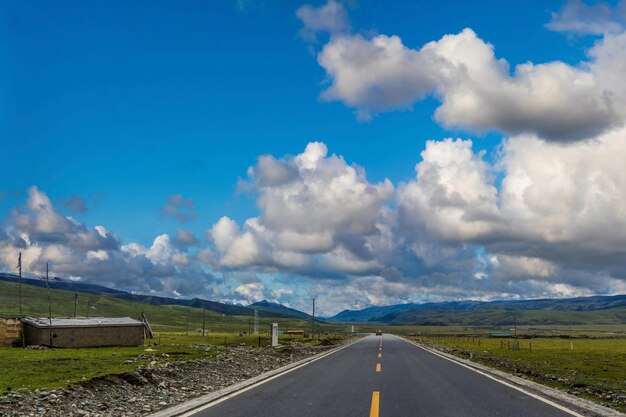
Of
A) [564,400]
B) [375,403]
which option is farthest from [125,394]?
[564,400]

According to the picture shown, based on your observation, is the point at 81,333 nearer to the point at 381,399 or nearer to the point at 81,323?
the point at 81,323

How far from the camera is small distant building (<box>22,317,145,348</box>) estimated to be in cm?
5456

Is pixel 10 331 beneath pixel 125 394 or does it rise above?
beneath

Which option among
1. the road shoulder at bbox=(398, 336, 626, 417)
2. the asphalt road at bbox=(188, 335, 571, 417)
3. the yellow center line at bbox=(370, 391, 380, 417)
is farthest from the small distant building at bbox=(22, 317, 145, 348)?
the yellow center line at bbox=(370, 391, 380, 417)

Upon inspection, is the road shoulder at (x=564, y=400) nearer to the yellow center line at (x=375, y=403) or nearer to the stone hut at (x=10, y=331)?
the yellow center line at (x=375, y=403)

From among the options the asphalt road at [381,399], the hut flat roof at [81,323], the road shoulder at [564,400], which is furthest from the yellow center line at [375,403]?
the hut flat roof at [81,323]

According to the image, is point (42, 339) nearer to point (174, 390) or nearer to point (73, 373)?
point (73, 373)

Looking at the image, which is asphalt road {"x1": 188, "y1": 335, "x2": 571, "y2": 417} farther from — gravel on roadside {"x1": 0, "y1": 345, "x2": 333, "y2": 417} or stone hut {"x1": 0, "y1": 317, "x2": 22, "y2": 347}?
stone hut {"x1": 0, "y1": 317, "x2": 22, "y2": 347}

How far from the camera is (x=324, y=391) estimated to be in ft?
59.7

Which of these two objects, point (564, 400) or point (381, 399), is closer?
point (381, 399)

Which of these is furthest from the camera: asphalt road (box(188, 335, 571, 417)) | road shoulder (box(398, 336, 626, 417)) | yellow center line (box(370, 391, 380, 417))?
road shoulder (box(398, 336, 626, 417))

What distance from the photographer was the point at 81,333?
5562 cm

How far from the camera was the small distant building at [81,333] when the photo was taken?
2148 inches

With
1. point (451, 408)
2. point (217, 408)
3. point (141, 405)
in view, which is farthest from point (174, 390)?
point (451, 408)
